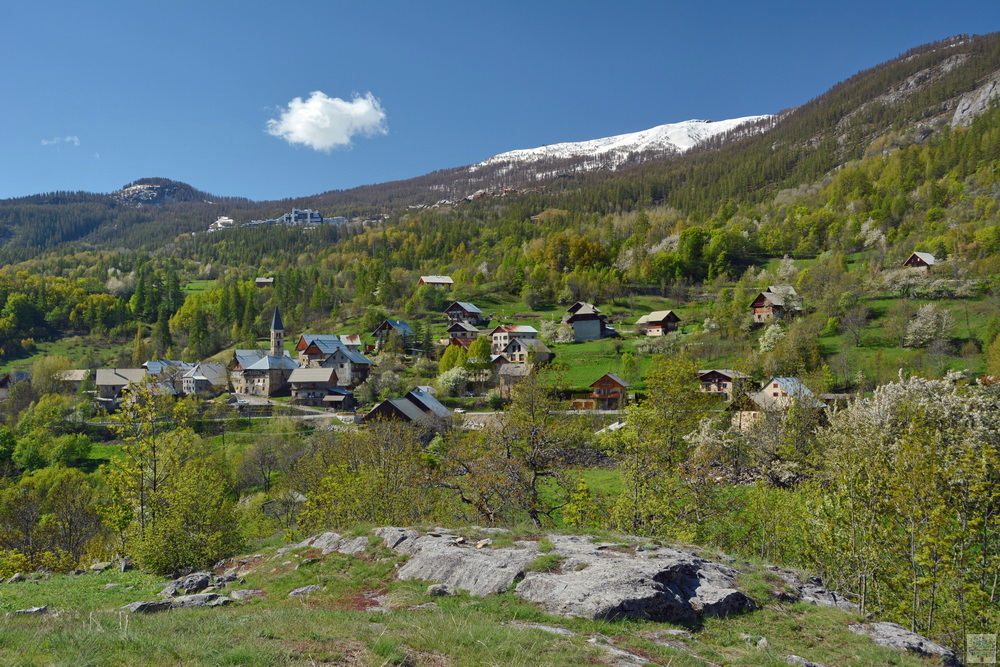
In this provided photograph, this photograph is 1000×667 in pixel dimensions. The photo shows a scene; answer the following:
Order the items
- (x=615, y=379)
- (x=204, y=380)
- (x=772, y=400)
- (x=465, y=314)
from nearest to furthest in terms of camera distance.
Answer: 1. (x=772, y=400)
2. (x=615, y=379)
3. (x=204, y=380)
4. (x=465, y=314)

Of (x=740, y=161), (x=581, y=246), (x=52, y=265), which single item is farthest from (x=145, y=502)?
(x=52, y=265)

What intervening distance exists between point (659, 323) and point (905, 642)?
71411 mm

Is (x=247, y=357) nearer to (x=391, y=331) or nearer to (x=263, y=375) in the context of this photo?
(x=263, y=375)

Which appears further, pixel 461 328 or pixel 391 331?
pixel 391 331

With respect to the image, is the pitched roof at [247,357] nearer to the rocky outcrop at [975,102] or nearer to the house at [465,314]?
the house at [465,314]

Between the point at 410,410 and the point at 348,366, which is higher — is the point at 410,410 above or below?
below

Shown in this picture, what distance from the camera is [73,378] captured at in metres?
82.9

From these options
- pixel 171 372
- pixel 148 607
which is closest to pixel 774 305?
pixel 148 607

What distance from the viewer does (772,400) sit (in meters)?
38.7

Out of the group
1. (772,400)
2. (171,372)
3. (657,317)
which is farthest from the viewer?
(171,372)

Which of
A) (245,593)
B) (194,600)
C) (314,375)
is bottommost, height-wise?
(314,375)

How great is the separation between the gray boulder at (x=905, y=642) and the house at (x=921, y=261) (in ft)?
275

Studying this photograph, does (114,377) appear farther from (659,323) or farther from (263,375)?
(659,323)

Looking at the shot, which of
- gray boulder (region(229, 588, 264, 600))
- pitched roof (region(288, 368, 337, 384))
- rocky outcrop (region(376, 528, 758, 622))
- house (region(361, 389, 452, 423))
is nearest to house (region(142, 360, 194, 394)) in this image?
pitched roof (region(288, 368, 337, 384))
